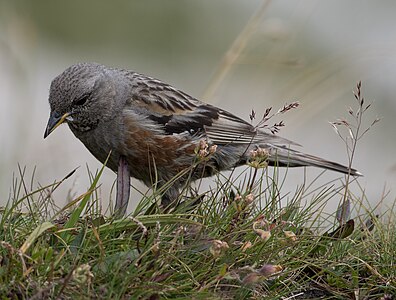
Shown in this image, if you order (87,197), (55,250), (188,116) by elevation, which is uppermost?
(188,116)

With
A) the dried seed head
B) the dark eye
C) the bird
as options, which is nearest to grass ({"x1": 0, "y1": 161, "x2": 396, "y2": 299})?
the dried seed head

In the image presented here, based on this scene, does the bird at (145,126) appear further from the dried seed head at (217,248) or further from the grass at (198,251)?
the dried seed head at (217,248)

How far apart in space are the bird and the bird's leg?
323 mm

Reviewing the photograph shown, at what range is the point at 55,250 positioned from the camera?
438cm

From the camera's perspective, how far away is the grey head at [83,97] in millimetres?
6441

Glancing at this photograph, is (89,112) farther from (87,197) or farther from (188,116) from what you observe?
(87,197)

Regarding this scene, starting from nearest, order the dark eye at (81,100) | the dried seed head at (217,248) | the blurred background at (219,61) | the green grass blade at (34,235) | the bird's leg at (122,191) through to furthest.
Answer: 1. the green grass blade at (34,235)
2. the dried seed head at (217,248)
3. the bird's leg at (122,191)
4. the dark eye at (81,100)
5. the blurred background at (219,61)

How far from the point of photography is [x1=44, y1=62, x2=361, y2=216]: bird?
6.42 metres

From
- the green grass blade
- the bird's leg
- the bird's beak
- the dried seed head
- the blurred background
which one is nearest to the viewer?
the green grass blade

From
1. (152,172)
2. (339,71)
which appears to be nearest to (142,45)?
(339,71)

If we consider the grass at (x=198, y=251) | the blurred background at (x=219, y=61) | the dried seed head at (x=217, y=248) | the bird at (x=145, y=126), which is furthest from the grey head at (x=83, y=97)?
the dried seed head at (x=217, y=248)

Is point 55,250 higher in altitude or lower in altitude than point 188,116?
lower

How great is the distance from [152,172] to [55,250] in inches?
79.1

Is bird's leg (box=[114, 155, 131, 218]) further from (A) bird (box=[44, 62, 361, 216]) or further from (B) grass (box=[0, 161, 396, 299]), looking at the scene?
(A) bird (box=[44, 62, 361, 216])
